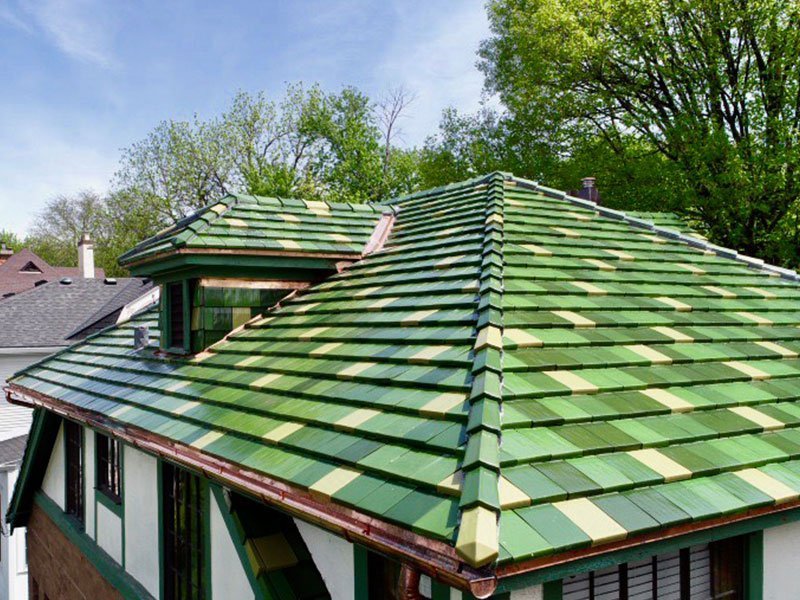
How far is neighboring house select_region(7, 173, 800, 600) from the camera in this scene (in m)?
3.10

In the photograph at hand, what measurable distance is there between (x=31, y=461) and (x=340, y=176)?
2666cm

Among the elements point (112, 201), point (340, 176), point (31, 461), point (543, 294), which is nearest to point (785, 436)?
point (543, 294)

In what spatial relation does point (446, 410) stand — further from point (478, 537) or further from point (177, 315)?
point (177, 315)

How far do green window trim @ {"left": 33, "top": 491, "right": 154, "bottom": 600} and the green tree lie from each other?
15540mm

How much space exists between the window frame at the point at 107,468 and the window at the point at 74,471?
3.67ft

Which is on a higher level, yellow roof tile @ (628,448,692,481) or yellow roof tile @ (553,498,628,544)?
yellow roof tile @ (628,448,692,481)

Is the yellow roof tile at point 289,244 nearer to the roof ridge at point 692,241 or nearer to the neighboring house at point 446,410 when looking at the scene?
the neighboring house at point 446,410

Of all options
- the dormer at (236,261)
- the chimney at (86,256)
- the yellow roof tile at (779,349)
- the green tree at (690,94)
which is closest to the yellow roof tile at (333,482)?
the yellow roof tile at (779,349)

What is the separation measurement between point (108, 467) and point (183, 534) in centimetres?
300

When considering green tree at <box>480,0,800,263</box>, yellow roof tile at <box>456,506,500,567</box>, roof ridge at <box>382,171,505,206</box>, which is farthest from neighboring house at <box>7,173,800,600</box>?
green tree at <box>480,0,800,263</box>

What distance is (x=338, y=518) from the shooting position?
10.8ft

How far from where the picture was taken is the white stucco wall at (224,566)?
5144 mm

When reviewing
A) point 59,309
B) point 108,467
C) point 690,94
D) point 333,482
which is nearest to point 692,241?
point 333,482

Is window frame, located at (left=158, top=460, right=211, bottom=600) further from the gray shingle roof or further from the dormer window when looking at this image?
the gray shingle roof
